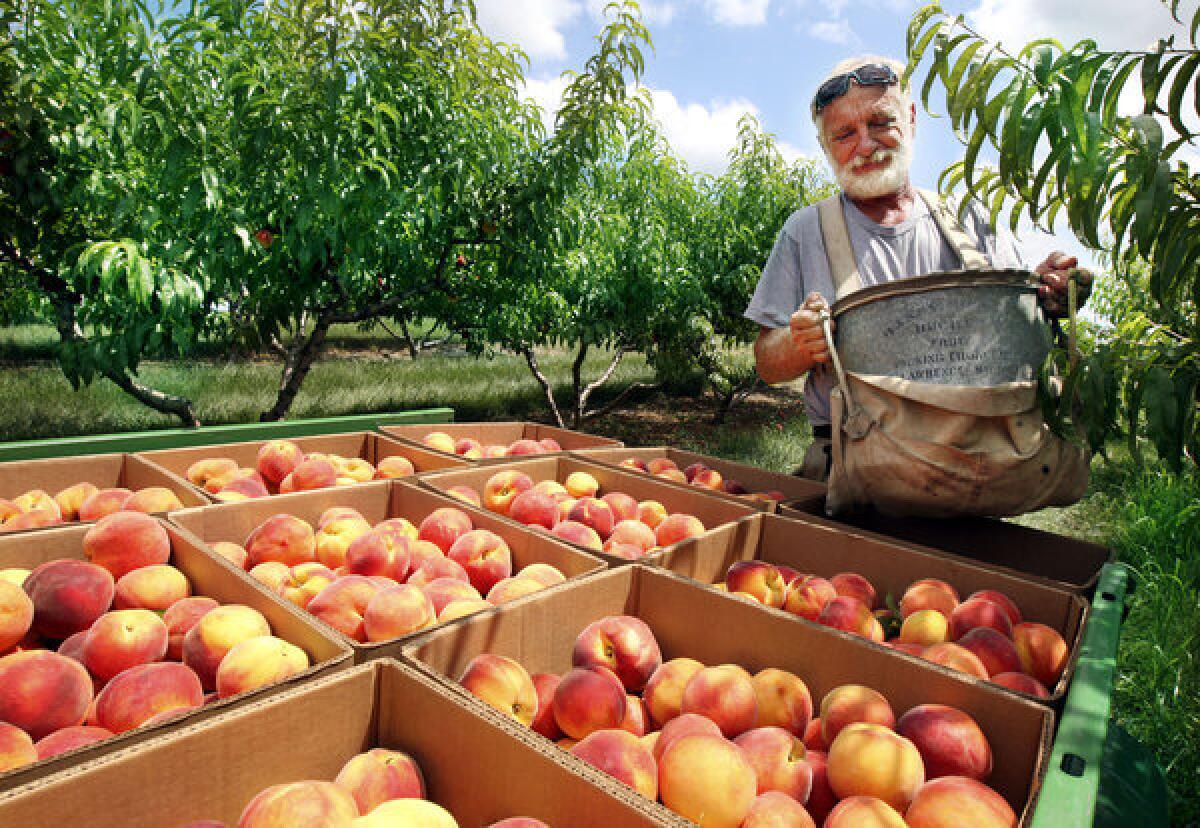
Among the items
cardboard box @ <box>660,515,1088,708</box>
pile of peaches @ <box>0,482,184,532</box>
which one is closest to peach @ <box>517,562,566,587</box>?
cardboard box @ <box>660,515,1088,708</box>

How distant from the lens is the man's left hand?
140 cm

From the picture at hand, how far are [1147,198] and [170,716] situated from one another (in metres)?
1.52

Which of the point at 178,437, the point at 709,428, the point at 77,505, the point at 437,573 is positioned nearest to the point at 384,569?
the point at 437,573

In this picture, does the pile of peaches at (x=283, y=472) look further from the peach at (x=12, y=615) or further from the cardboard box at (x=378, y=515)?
the peach at (x=12, y=615)

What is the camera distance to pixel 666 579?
1236mm

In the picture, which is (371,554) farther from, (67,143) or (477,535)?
(67,143)

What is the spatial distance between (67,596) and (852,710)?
3.98ft

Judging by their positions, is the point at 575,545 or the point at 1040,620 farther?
the point at 575,545

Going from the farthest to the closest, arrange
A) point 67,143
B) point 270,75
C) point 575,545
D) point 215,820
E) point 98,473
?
point 270,75
point 67,143
point 98,473
point 575,545
point 215,820

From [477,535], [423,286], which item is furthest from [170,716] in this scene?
[423,286]

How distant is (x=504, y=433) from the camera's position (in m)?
2.75

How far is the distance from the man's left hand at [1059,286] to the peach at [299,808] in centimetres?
147

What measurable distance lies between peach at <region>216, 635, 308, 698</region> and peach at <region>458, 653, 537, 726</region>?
0.23 m

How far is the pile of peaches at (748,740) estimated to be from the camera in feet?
2.60
